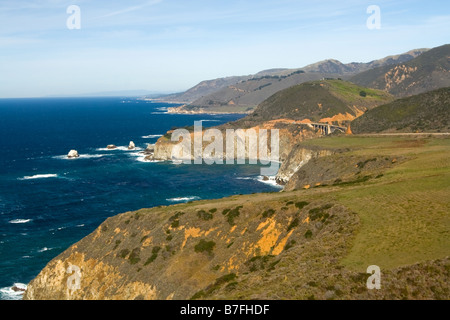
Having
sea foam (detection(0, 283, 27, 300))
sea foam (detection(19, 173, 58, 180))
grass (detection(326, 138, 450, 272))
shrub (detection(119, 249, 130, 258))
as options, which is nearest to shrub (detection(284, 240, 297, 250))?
grass (detection(326, 138, 450, 272))

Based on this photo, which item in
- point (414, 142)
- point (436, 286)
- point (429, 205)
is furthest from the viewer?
point (414, 142)

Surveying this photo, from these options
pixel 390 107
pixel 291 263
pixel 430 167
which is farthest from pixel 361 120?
pixel 291 263

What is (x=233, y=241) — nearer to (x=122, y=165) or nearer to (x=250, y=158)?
(x=122, y=165)

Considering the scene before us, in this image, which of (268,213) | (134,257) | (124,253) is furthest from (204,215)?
(124,253)

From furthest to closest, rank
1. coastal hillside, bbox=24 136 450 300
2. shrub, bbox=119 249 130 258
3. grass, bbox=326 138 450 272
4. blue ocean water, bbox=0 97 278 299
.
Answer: blue ocean water, bbox=0 97 278 299
shrub, bbox=119 249 130 258
grass, bbox=326 138 450 272
coastal hillside, bbox=24 136 450 300

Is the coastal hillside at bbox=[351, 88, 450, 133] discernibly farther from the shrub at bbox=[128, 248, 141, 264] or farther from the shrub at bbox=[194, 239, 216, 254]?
the shrub at bbox=[128, 248, 141, 264]

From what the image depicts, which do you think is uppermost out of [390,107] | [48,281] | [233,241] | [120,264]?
[390,107]

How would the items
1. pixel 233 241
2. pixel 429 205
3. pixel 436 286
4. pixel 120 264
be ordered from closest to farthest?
pixel 436 286 < pixel 429 205 < pixel 233 241 < pixel 120 264

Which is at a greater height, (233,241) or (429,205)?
(429,205)
